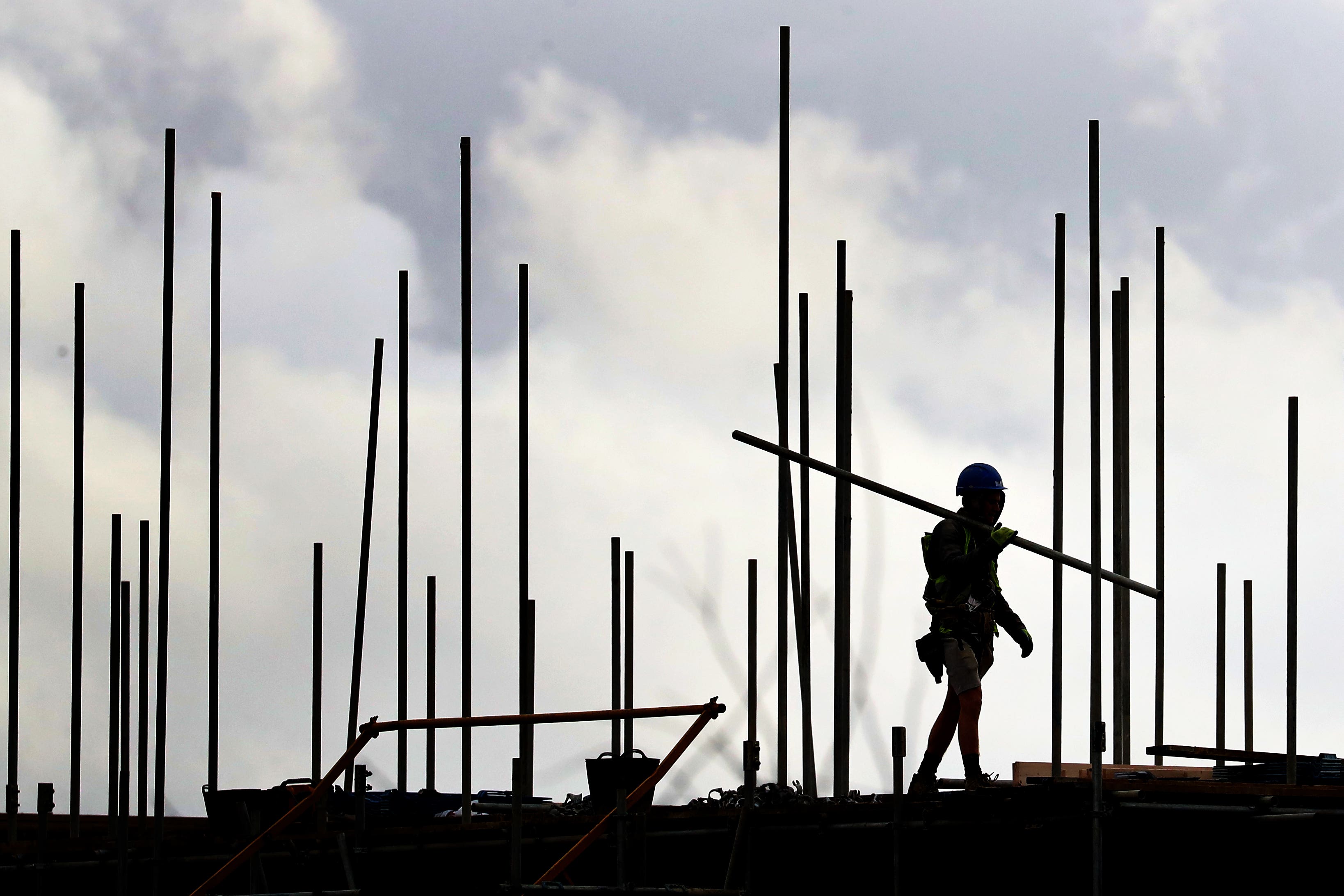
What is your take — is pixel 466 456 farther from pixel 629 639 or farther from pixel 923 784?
pixel 923 784

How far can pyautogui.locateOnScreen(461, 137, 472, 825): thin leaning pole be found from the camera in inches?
829

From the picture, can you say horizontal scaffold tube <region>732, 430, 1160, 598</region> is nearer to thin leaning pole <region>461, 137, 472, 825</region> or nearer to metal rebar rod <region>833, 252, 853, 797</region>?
metal rebar rod <region>833, 252, 853, 797</region>

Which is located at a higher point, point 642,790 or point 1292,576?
point 1292,576

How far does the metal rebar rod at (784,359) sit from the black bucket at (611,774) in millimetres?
2387

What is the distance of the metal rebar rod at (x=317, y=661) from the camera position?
22328 millimetres

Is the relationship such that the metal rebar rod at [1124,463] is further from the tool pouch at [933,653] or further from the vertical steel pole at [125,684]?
the vertical steel pole at [125,684]

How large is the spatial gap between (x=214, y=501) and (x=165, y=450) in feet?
2.19

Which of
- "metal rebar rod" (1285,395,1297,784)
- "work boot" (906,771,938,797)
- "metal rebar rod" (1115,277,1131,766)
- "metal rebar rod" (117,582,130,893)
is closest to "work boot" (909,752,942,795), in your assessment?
"work boot" (906,771,938,797)

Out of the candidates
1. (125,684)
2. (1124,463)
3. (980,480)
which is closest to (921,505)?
(980,480)

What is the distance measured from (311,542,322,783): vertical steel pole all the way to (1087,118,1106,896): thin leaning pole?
7.82 metres

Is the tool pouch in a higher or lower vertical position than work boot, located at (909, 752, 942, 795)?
higher

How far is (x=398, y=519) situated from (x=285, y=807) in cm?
591

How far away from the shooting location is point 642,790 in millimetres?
14430

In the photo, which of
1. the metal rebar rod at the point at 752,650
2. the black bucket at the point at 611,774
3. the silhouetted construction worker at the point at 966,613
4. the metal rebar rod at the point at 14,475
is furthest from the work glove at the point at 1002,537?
the metal rebar rod at the point at 14,475
